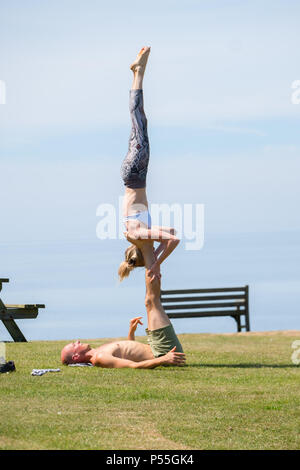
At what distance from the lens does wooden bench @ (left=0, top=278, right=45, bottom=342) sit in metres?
18.4

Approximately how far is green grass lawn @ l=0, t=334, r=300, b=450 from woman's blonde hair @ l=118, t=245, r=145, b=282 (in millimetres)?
1878

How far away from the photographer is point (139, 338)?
2086 cm

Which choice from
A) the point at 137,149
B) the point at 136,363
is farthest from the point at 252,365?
the point at 137,149

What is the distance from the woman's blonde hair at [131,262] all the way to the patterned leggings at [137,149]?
44.3 inches

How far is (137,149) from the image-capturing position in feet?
46.4

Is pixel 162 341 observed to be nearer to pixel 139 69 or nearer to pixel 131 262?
pixel 131 262

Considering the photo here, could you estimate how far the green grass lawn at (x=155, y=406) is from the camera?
8766 millimetres

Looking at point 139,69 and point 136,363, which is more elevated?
point 139,69

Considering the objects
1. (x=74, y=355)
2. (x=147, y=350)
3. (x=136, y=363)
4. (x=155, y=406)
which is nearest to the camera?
(x=155, y=406)

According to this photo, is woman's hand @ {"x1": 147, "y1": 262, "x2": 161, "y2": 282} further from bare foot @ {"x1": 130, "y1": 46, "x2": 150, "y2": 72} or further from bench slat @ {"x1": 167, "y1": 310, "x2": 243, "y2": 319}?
bench slat @ {"x1": 167, "y1": 310, "x2": 243, "y2": 319}

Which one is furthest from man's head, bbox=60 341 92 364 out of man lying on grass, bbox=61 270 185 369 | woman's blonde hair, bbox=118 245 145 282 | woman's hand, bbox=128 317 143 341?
woman's blonde hair, bbox=118 245 145 282

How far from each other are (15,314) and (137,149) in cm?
619

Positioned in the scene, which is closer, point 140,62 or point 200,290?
point 140,62
